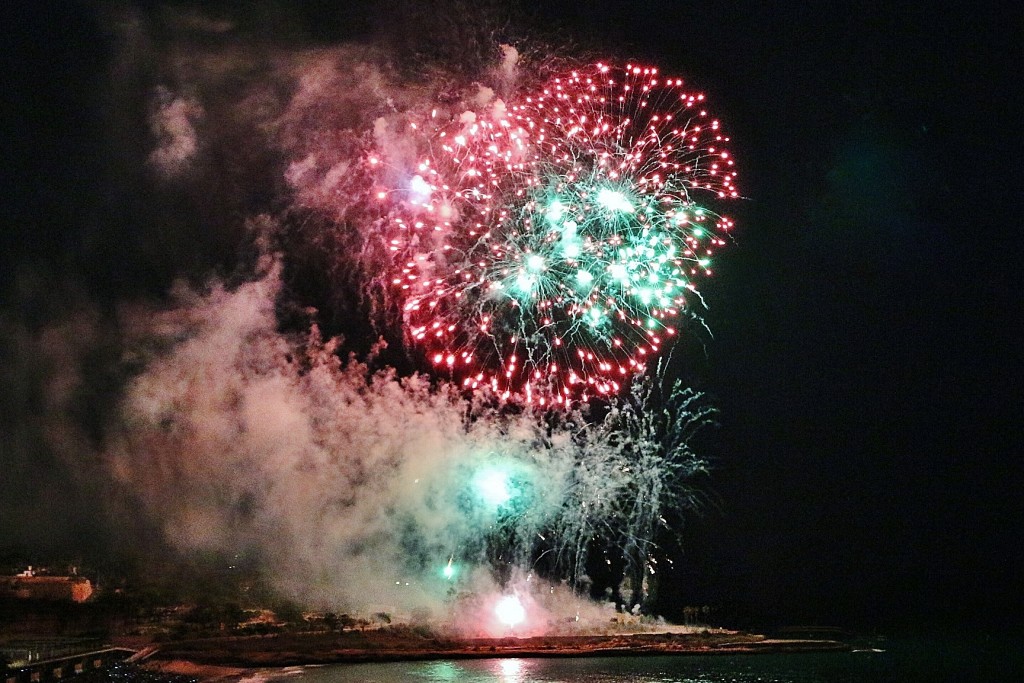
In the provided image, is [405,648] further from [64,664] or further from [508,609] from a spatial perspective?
[64,664]

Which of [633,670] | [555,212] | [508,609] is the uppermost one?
[555,212]

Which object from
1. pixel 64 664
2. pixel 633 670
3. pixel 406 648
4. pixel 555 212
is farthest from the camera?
pixel 406 648

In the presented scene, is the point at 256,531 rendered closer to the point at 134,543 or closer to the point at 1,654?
the point at 134,543

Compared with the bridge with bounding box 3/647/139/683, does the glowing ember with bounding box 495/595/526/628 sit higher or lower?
higher

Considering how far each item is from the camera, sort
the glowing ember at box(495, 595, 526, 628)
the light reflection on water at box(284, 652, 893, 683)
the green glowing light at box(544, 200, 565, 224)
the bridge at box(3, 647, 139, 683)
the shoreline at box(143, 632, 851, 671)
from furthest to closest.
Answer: the glowing ember at box(495, 595, 526, 628)
the shoreline at box(143, 632, 851, 671)
the light reflection on water at box(284, 652, 893, 683)
the bridge at box(3, 647, 139, 683)
the green glowing light at box(544, 200, 565, 224)

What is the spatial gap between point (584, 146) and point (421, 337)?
515 centimetres

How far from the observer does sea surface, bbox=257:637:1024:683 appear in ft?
55.2

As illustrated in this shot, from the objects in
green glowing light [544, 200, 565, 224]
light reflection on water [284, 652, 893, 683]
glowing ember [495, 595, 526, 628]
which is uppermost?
green glowing light [544, 200, 565, 224]

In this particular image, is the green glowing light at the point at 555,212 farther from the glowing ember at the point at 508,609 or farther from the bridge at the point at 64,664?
the bridge at the point at 64,664

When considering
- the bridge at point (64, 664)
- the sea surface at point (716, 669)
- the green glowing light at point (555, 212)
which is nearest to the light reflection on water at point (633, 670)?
the sea surface at point (716, 669)

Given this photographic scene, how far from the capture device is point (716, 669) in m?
18.2

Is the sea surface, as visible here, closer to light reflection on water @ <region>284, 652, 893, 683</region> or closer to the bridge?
light reflection on water @ <region>284, 652, 893, 683</region>

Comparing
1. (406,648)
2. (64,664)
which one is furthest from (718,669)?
(64,664)

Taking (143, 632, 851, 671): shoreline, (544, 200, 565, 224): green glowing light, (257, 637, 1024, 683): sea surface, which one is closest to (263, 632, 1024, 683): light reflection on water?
(257, 637, 1024, 683): sea surface
